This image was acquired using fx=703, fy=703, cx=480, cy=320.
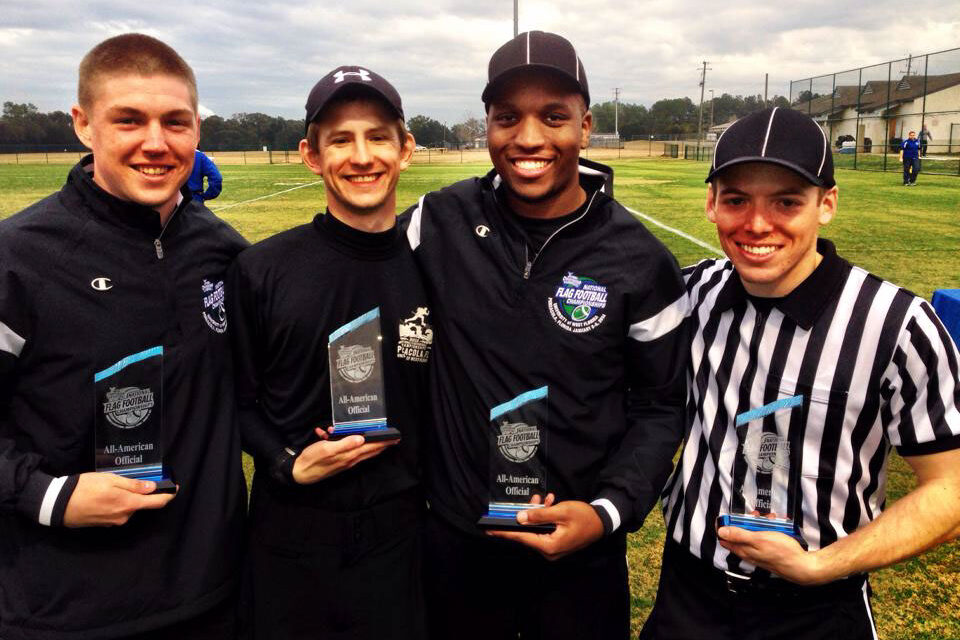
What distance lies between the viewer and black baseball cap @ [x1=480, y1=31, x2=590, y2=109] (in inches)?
90.0

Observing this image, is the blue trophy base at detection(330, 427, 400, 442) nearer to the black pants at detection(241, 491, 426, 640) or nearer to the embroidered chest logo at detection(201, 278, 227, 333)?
the black pants at detection(241, 491, 426, 640)

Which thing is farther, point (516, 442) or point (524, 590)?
point (524, 590)

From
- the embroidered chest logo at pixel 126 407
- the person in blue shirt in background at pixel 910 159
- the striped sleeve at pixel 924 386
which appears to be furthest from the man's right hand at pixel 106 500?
the person in blue shirt in background at pixel 910 159

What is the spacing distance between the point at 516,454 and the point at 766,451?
2.23 ft

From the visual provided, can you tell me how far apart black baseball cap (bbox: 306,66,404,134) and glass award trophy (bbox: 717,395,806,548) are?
1.50m

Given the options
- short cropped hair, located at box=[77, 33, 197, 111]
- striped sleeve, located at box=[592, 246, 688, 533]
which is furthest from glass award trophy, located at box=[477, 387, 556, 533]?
short cropped hair, located at box=[77, 33, 197, 111]

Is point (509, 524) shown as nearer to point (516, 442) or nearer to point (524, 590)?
point (516, 442)

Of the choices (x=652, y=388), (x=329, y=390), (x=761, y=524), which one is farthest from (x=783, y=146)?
(x=329, y=390)

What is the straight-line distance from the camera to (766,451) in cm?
190

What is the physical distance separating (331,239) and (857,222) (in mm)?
15739

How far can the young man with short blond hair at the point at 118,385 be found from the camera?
1939 mm

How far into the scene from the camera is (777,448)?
74.6 inches

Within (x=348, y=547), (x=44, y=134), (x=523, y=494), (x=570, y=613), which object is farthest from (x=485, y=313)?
(x=44, y=134)

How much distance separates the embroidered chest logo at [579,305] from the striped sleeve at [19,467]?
147 centimetres
